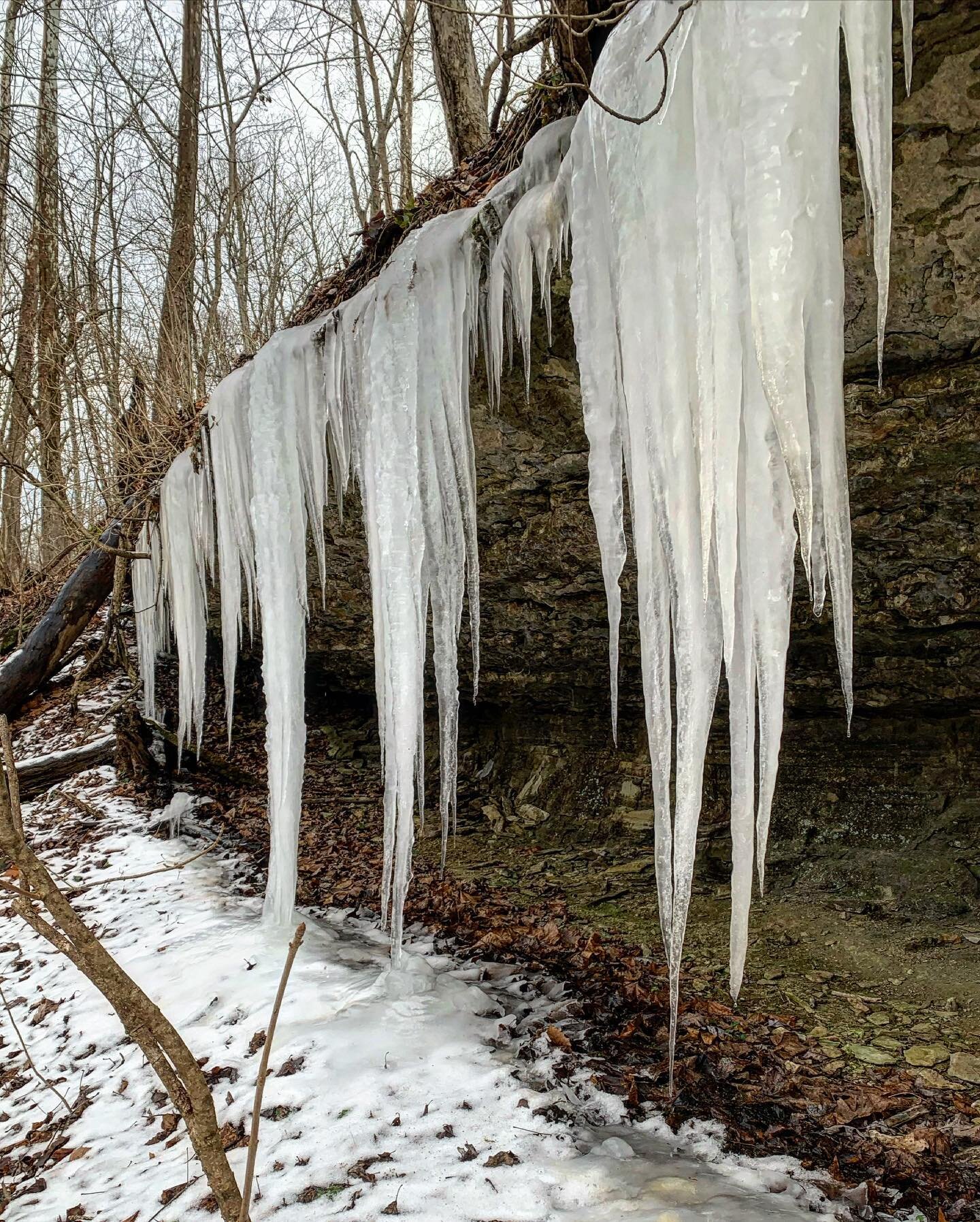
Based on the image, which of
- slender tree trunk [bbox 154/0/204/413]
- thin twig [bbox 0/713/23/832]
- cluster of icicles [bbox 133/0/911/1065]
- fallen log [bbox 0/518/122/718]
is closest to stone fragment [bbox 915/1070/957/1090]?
cluster of icicles [bbox 133/0/911/1065]

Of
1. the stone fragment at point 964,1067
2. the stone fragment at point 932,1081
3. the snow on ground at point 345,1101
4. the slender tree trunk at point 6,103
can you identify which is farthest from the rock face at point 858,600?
the slender tree trunk at point 6,103

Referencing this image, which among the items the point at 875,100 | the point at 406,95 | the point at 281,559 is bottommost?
the point at 281,559

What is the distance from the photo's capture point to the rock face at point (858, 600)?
96.6 inches

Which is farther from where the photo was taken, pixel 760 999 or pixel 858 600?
pixel 858 600

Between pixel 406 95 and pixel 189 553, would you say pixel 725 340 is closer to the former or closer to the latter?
pixel 189 553

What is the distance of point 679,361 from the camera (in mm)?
1997

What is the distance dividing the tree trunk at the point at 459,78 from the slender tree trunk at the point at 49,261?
208 inches

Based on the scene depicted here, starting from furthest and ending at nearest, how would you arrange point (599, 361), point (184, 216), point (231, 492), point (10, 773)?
point (184, 216) < point (231, 492) < point (599, 361) < point (10, 773)

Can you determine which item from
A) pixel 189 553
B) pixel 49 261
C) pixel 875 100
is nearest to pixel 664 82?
pixel 875 100

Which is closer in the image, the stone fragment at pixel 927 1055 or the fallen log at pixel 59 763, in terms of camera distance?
the stone fragment at pixel 927 1055

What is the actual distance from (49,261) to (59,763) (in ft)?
19.3

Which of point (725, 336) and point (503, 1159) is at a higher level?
point (725, 336)

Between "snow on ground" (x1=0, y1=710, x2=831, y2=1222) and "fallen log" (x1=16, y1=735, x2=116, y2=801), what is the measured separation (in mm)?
1925

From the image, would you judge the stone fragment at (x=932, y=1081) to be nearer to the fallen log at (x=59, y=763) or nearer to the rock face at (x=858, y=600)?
the rock face at (x=858, y=600)
